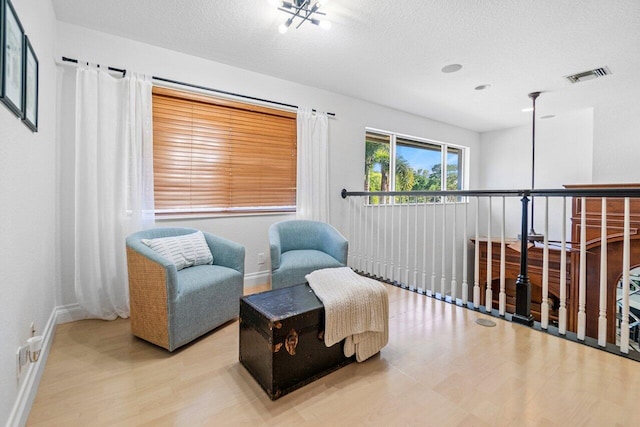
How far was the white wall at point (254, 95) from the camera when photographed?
7.62 feet

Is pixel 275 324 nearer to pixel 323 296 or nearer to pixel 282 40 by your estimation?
pixel 323 296

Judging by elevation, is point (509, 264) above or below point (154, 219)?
below

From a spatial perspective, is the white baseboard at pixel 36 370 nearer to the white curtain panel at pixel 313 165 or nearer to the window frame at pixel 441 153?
the white curtain panel at pixel 313 165

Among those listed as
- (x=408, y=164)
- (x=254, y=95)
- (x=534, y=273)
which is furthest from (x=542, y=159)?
(x=254, y=95)

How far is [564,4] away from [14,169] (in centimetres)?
328

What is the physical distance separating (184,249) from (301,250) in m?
1.18

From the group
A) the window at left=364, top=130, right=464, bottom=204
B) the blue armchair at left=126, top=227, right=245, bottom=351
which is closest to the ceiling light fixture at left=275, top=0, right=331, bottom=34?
the blue armchair at left=126, top=227, right=245, bottom=351

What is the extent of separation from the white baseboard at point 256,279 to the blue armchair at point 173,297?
0.90 m

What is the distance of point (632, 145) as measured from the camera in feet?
12.4

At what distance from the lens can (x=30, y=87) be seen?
148 centimetres

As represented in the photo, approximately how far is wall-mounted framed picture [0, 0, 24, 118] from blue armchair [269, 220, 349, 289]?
1755 millimetres

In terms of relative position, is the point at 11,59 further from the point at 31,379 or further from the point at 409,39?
the point at 409,39

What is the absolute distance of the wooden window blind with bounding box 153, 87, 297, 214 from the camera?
8.79 feet

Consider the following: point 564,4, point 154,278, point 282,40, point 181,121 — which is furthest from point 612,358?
point 181,121
